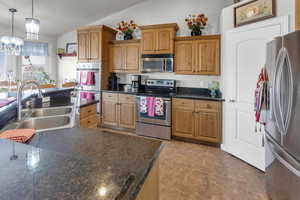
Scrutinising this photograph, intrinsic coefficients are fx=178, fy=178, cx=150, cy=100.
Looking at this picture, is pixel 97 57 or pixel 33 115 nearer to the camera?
pixel 33 115

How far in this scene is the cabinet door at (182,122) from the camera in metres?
3.54

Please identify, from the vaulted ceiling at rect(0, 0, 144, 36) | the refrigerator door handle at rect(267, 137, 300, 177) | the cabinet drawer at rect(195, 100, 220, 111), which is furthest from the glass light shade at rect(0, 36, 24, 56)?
the refrigerator door handle at rect(267, 137, 300, 177)

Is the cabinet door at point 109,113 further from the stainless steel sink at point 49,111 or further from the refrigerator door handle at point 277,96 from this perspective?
the refrigerator door handle at point 277,96

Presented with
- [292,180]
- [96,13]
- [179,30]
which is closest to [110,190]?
[292,180]

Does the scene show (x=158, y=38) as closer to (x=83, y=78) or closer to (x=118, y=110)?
(x=118, y=110)

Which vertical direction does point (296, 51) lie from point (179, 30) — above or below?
below

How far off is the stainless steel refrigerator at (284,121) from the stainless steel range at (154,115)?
1.98 meters

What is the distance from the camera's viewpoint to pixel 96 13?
178 inches

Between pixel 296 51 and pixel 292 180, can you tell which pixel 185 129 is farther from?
pixel 296 51

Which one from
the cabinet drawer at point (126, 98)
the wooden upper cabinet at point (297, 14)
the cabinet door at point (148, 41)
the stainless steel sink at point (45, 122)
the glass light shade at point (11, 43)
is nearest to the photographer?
the stainless steel sink at point (45, 122)

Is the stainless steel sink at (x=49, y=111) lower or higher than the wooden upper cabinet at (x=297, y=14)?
lower

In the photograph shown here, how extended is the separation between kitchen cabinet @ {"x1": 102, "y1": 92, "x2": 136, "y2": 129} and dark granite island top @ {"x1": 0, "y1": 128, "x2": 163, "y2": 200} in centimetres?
298

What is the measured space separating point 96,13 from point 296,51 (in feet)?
14.5

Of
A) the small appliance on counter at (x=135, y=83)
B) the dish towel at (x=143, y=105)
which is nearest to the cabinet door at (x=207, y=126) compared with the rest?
the dish towel at (x=143, y=105)
